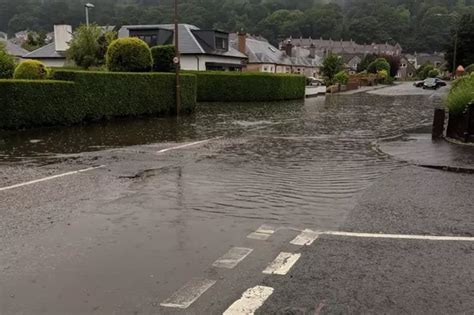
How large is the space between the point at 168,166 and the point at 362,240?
5444 mm

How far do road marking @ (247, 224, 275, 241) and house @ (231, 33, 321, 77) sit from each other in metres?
57.0

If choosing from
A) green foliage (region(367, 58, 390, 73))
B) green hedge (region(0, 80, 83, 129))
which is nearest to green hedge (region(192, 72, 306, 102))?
green hedge (region(0, 80, 83, 129))

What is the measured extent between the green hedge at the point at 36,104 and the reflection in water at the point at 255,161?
0.50 metres

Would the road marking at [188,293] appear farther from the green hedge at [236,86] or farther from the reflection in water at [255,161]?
the green hedge at [236,86]

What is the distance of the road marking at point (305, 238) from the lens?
17.9 ft

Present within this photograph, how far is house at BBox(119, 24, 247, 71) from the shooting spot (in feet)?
153

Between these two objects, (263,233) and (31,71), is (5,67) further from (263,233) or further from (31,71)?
(263,233)

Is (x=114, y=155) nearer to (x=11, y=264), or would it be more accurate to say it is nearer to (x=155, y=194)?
(x=155, y=194)

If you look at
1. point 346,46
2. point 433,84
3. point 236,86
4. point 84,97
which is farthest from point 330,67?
point 346,46

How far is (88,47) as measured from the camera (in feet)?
121

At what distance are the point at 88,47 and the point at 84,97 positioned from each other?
20171mm

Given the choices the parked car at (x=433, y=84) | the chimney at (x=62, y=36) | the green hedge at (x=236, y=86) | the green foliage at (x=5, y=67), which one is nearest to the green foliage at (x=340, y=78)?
the parked car at (x=433, y=84)

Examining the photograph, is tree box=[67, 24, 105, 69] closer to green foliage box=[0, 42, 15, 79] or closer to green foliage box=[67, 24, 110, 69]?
green foliage box=[67, 24, 110, 69]

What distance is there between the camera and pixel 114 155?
11.7 m
